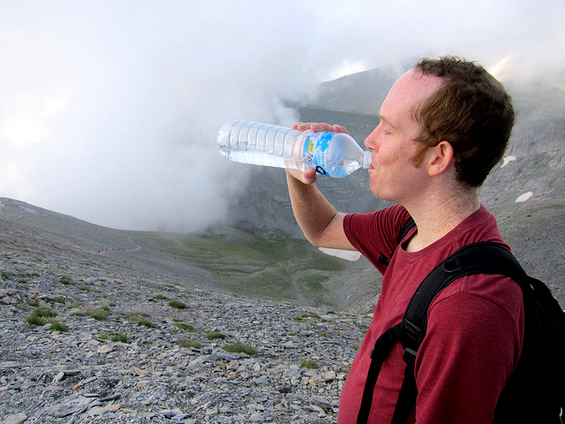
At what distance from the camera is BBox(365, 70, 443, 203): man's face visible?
244cm

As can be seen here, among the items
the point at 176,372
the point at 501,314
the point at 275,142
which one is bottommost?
the point at 176,372

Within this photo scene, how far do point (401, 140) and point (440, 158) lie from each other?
0.25 metres

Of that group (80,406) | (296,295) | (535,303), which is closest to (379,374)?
(535,303)

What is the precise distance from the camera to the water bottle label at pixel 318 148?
3.90 m

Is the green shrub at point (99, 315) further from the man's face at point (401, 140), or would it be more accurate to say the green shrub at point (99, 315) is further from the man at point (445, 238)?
the man's face at point (401, 140)

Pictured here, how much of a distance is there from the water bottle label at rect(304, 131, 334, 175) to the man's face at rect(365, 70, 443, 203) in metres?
1.20

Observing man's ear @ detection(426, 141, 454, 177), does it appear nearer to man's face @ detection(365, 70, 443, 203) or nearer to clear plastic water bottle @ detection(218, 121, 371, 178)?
man's face @ detection(365, 70, 443, 203)

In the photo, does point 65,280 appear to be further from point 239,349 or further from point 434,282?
point 434,282

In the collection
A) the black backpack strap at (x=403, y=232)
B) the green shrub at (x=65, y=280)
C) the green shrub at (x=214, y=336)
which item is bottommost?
the green shrub at (x=65, y=280)

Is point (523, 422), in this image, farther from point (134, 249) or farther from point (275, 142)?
point (134, 249)

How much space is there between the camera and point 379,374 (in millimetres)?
2352

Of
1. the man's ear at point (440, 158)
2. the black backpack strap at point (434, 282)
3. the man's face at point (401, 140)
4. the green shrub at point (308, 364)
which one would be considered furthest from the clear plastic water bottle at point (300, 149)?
the green shrub at point (308, 364)

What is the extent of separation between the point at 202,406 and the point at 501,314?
247 inches

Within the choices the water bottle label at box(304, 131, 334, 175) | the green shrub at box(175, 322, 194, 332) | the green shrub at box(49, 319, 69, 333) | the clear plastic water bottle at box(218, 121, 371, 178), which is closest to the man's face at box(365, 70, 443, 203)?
the clear plastic water bottle at box(218, 121, 371, 178)
